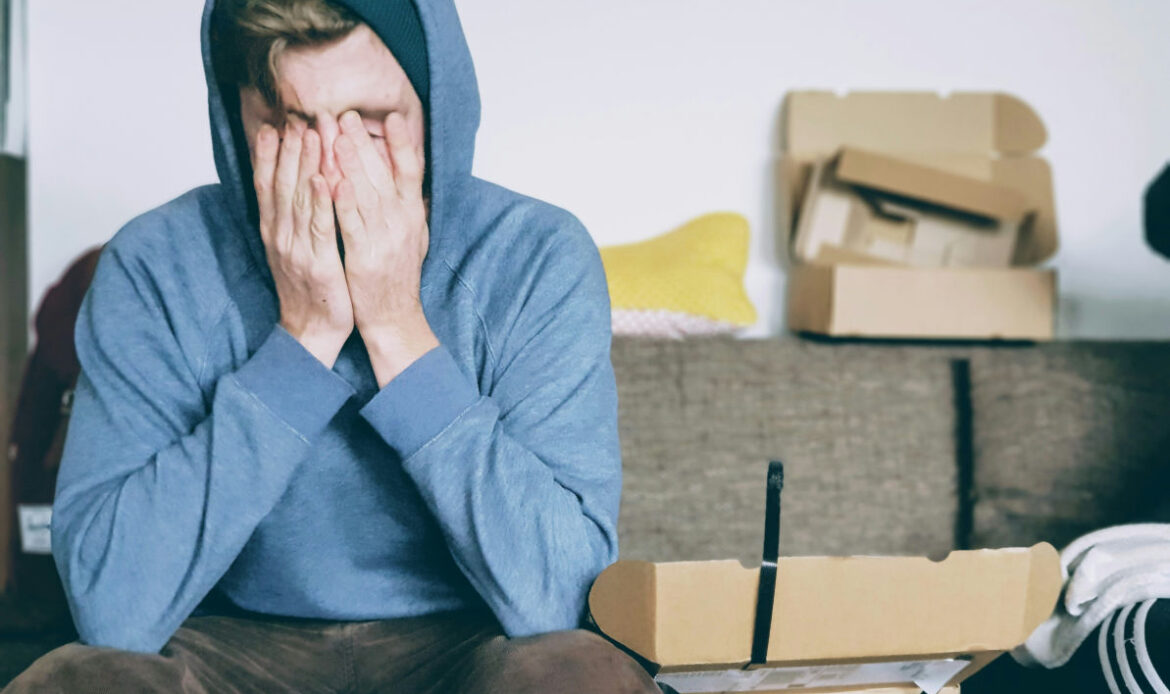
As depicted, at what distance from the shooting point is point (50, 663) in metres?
0.81

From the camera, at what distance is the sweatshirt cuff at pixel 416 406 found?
934mm

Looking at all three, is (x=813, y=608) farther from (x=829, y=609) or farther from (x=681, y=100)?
(x=681, y=100)

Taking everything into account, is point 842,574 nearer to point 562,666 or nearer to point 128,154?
point 562,666

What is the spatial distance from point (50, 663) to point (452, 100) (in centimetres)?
60

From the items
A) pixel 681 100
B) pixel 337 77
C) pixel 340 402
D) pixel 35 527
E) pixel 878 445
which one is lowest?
pixel 35 527

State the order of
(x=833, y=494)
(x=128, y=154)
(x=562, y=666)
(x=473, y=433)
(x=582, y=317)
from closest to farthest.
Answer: (x=562, y=666), (x=473, y=433), (x=582, y=317), (x=833, y=494), (x=128, y=154)

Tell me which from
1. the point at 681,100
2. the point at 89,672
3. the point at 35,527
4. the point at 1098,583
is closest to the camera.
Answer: the point at 89,672

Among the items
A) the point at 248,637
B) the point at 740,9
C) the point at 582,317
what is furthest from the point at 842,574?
the point at 740,9

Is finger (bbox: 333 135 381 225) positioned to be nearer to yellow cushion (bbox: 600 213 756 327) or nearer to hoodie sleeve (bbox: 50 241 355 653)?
hoodie sleeve (bbox: 50 241 355 653)

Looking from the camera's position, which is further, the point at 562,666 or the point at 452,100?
the point at 452,100

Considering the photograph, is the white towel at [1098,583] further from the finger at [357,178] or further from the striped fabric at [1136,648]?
the finger at [357,178]

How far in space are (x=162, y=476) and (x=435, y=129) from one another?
1.34 feet

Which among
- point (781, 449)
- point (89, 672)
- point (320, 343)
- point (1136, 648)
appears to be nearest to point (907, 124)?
point (781, 449)

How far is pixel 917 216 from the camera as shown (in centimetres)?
192
